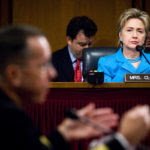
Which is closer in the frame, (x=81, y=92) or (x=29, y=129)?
(x=29, y=129)

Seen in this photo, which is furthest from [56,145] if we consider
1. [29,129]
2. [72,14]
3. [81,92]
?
[72,14]

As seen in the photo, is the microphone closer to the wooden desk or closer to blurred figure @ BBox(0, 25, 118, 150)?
blurred figure @ BBox(0, 25, 118, 150)

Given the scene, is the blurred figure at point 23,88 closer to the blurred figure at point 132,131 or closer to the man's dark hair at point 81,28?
the blurred figure at point 132,131

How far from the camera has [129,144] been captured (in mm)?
732

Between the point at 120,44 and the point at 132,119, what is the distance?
1.66 m

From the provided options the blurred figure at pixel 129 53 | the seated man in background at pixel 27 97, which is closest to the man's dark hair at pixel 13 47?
the seated man in background at pixel 27 97

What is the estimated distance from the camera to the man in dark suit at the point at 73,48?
8.59 ft

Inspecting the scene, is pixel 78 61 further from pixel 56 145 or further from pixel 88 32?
pixel 56 145

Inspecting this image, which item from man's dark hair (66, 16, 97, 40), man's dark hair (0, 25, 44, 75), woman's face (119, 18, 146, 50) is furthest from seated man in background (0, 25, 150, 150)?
man's dark hair (66, 16, 97, 40)

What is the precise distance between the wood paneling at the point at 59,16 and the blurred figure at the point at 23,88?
2653mm

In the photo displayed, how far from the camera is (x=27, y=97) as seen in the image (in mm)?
777

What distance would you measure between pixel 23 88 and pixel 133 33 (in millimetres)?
1586

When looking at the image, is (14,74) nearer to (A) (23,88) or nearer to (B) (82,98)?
(A) (23,88)

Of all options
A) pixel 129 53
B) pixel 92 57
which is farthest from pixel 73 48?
pixel 129 53
